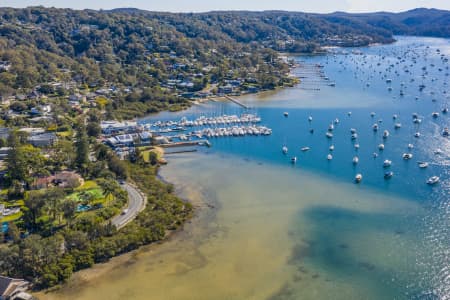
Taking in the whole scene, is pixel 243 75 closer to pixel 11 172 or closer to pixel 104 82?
pixel 104 82

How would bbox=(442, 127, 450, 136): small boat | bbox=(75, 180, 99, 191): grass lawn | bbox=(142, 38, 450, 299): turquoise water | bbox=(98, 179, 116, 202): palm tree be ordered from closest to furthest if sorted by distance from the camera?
bbox=(142, 38, 450, 299): turquoise water → bbox=(98, 179, 116, 202): palm tree → bbox=(75, 180, 99, 191): grass lawn → bbox=(442, 127, 450, 136): small boat

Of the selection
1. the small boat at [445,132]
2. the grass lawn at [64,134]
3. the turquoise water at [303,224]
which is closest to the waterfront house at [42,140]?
the grass lawn at [64,134]

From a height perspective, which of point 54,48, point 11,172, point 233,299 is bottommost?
point 233,299

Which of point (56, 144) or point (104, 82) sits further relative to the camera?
point (104, 82)

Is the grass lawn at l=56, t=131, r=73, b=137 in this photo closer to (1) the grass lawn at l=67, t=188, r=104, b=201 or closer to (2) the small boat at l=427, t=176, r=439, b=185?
(1) the grass lawn at l=67, t=188, r=104, b=201

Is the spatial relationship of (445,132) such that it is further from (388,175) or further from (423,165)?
(388,175)

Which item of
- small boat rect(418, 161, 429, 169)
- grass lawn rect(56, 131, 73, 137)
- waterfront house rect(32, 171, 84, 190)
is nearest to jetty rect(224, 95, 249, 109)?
grass lawn rect(56, 131, 73, 137)

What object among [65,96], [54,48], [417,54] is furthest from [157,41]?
[417,54]
